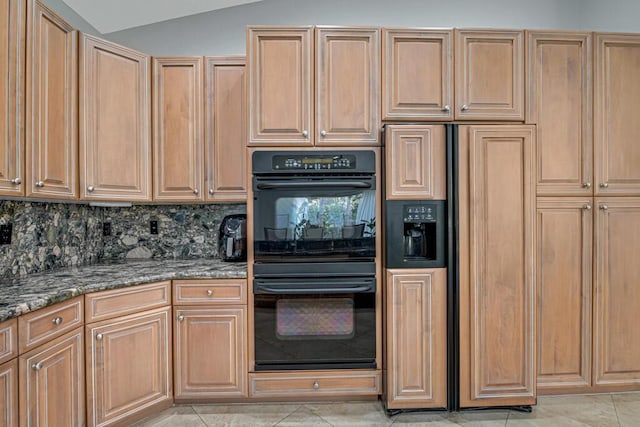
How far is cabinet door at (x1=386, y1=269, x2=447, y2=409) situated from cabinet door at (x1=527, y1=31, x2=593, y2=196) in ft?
3.29

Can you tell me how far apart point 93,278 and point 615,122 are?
331 centimetres

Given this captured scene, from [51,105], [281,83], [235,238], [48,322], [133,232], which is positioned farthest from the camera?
[133,232]

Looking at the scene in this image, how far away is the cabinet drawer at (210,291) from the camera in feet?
6.95

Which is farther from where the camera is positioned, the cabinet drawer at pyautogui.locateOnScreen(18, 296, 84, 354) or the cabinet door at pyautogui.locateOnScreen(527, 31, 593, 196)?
the cabinet door at pyautogui.locateOnScreen(527, 31, 593, 196)

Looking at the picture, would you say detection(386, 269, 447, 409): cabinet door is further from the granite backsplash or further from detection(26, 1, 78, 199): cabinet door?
detection(26, 1, 78, 199): cabinet door

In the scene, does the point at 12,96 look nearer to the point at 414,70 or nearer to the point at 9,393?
the point at 9,393

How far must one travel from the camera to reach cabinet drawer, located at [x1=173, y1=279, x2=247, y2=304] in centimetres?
212

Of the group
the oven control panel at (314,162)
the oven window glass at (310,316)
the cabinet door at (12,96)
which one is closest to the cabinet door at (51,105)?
the cabinet door at (12,96)

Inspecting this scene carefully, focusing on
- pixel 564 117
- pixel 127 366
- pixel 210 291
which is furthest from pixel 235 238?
pixel 564 117

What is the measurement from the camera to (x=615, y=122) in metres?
2.27

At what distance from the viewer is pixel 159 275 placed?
2062 millimetres

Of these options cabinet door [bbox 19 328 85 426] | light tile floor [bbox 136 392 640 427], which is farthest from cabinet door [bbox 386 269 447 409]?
cabinet door [bbox 19 328 85 426]

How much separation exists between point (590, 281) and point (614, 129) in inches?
39.0

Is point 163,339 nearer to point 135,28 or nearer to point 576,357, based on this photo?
point 135,28
